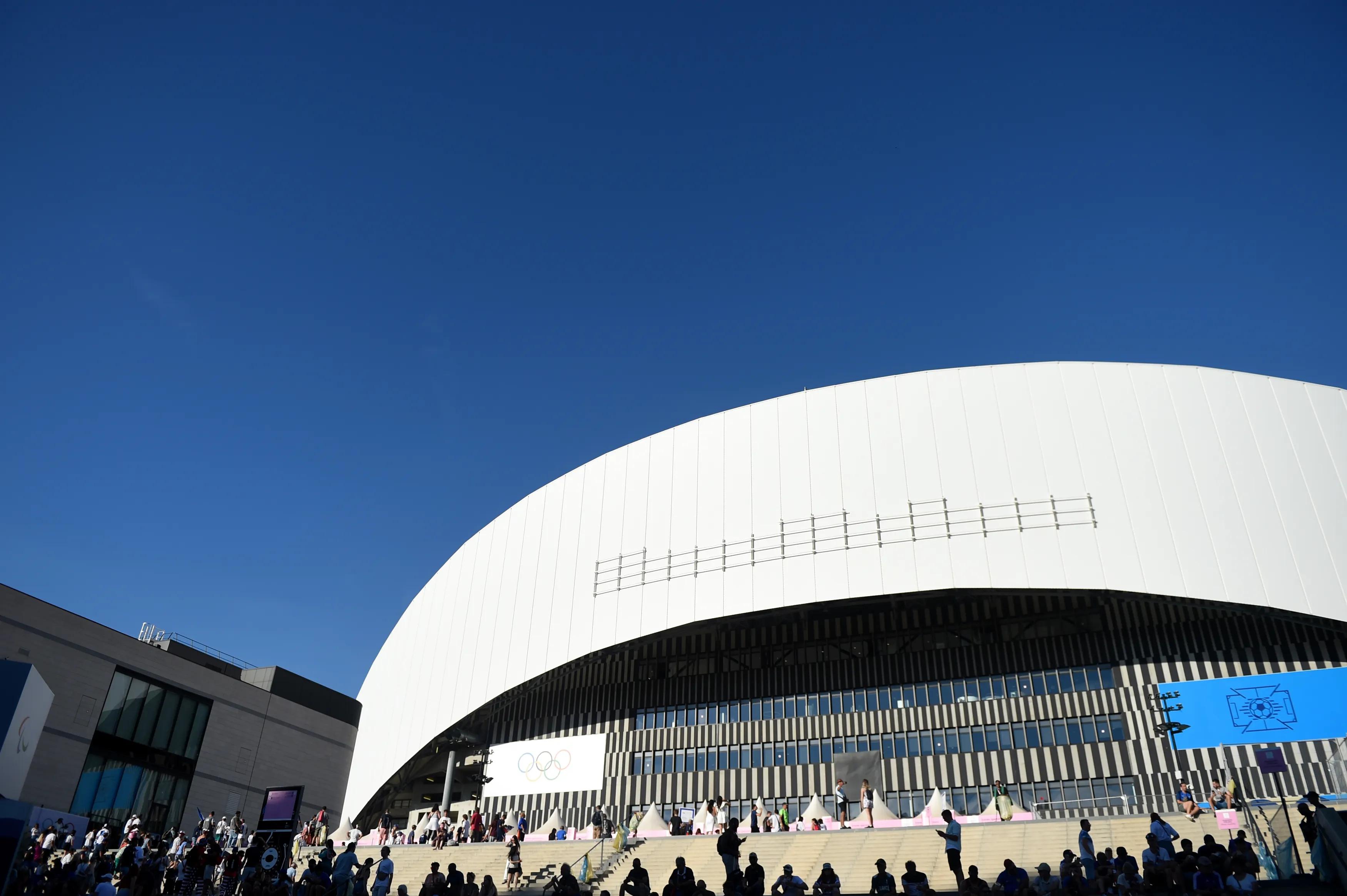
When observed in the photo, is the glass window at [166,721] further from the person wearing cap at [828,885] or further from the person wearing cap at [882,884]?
the person wearing cap at [882,884]

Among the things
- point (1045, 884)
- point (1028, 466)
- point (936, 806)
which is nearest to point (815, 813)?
point (936, 806)

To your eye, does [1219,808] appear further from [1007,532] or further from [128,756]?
[128,756]

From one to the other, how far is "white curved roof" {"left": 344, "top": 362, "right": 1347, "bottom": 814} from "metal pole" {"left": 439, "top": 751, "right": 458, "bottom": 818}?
76.8 inches

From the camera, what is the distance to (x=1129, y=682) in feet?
111

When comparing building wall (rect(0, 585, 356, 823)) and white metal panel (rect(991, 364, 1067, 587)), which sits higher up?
white metal panel (rect(991, 364, 1067, 587))

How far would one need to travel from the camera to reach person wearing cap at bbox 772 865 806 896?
695 inches

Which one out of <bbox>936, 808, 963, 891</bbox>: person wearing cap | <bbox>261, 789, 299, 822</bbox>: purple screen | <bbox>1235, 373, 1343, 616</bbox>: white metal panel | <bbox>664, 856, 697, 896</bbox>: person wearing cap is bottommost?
<bbox>664, 856, 697, 896</bbox>: person wearing cap

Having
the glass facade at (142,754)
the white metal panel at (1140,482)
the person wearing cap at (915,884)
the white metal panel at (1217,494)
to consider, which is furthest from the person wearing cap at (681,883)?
the glass facade at (142,754)

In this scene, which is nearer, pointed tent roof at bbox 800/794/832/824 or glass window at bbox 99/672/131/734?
pointed tent roof at bbox 800/794/832/824

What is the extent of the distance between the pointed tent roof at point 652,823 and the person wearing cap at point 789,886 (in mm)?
13832

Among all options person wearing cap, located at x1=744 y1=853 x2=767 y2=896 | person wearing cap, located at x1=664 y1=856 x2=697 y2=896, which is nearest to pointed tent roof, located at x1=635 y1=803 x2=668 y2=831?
person wearing cap, located at x1=664 y1=856 x2=697 y2=896

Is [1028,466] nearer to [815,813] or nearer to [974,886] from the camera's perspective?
[815,813]

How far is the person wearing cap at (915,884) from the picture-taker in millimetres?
16703

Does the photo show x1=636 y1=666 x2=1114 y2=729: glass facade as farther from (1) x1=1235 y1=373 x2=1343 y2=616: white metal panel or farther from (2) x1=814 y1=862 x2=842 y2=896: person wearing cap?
(2) x1=814 y1=862 x2=842 y2=896: person wearing cap
